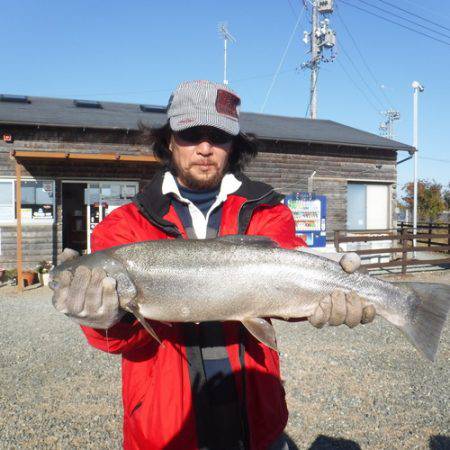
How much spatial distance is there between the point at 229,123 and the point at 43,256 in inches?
463

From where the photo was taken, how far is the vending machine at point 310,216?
1412 cm

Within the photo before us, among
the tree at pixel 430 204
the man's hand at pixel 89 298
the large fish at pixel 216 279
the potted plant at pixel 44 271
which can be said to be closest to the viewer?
the man's hand at pixel 89 298

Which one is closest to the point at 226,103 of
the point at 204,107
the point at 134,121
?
the point at 204,107

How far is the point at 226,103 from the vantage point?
3047 millimetres

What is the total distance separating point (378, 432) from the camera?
4746mm

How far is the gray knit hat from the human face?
0.07 m

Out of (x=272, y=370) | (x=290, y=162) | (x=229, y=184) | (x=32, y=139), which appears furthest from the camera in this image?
(x=290, y=162)

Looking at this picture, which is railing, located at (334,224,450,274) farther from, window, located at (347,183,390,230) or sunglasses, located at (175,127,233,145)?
sunglasses, located at (175,127,233,145)

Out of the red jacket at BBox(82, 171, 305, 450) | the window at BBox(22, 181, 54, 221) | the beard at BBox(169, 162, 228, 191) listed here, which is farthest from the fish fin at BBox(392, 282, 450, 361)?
the window at BBox(22, 181, 54, 221)

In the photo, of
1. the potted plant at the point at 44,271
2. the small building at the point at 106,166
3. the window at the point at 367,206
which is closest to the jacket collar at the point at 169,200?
the small building at the point at 106,166

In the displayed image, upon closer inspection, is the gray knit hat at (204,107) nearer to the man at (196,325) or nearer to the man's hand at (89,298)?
the man at (196,325)

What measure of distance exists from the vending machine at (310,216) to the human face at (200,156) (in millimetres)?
11267

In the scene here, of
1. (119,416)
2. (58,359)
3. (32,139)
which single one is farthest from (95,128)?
(119,416)

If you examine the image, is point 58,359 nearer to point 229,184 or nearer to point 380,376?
point 380,376
